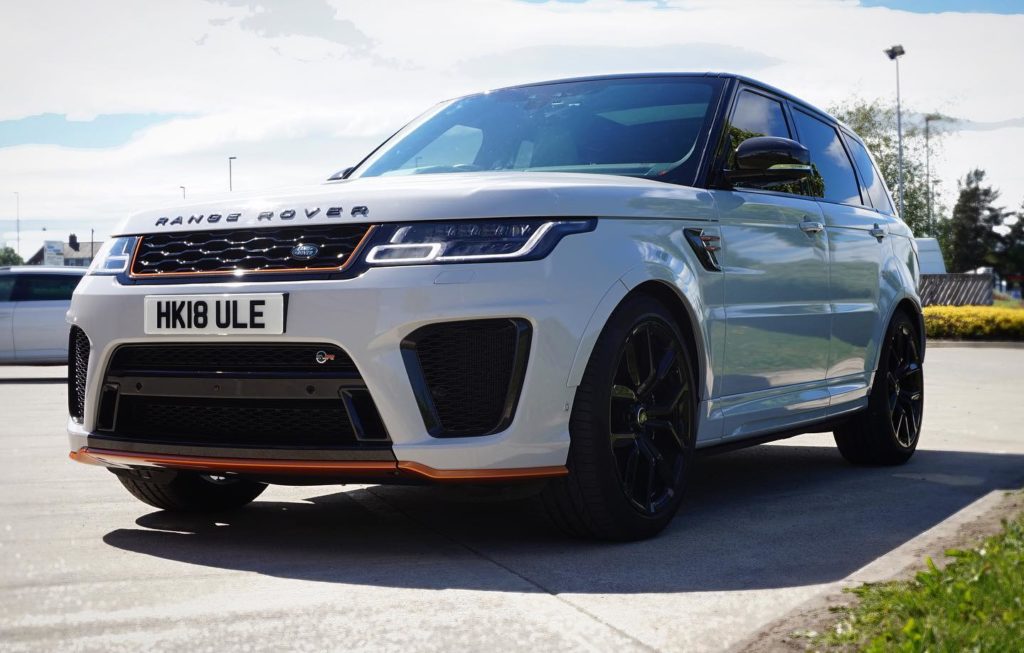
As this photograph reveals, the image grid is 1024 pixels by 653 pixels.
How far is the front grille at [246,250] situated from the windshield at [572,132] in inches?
54.6

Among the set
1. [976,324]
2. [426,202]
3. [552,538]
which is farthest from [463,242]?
[976,324]

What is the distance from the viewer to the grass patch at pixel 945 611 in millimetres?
2963

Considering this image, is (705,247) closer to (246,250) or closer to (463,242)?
(463,242)

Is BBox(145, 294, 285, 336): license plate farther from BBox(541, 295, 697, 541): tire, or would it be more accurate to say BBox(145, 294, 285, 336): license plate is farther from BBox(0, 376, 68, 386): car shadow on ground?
BBox(0, 376, 68, 386): car shadow on ground

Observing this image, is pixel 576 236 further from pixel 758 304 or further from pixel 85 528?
pixel 85 528

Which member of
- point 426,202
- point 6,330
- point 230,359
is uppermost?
point 426,202

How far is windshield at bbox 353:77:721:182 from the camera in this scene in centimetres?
540

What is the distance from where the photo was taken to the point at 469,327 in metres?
4.16

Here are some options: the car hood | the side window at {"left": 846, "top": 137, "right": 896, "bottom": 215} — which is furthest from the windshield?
the side window at {"left": 846, "top": 137, "right": 896, "bottom": 215}

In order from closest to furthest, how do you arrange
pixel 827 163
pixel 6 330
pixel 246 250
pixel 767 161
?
1. pixel 246 250
2. pixel 767 161
3. pixel 827 163
4. pixel 6 330

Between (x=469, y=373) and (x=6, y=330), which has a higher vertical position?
(x=469, y=373)

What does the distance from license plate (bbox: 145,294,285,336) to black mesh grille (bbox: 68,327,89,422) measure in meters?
0.50

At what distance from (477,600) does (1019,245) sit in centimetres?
13304

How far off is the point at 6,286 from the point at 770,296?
43.7ft
